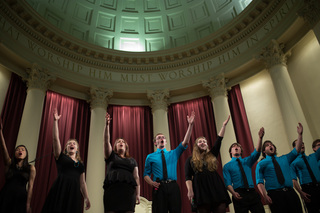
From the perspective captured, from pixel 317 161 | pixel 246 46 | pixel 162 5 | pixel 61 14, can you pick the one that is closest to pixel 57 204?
pixel 317 161

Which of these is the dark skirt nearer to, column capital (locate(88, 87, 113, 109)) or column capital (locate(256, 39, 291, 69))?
column capital (locate(88, 87, 113, 109))

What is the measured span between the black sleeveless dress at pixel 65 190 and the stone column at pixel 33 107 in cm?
480

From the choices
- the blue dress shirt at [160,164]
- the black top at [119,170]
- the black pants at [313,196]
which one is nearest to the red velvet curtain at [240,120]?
the black pants at [313,196]

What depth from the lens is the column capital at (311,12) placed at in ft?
23.1

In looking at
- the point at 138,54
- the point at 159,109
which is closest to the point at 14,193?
the point at 159,109

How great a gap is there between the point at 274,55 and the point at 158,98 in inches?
179

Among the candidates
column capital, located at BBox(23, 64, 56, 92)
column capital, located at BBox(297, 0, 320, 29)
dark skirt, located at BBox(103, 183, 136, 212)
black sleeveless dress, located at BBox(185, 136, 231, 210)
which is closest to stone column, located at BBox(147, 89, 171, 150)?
column capital, located at BBox(23, 64, 56, 92)

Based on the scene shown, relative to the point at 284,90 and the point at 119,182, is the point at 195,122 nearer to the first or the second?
the point at 284,90

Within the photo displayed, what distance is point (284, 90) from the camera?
798cm

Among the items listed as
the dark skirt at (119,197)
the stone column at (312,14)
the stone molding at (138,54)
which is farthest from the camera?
the stone molding at (138,54)

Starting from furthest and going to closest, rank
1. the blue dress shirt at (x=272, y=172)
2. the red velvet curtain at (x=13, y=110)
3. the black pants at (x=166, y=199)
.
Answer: the red velvet curtain at (x=13, y=110), the blue dress shirt at (x=272, y=172), the black pants at (x=166, y=199)

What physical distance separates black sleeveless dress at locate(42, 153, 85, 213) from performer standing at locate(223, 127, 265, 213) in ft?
7.41

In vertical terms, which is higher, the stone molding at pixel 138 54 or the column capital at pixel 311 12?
the stone molding at pixel 138 54

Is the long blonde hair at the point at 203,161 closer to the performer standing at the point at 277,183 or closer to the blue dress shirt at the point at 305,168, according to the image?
the performer standing at the point at 277,183
